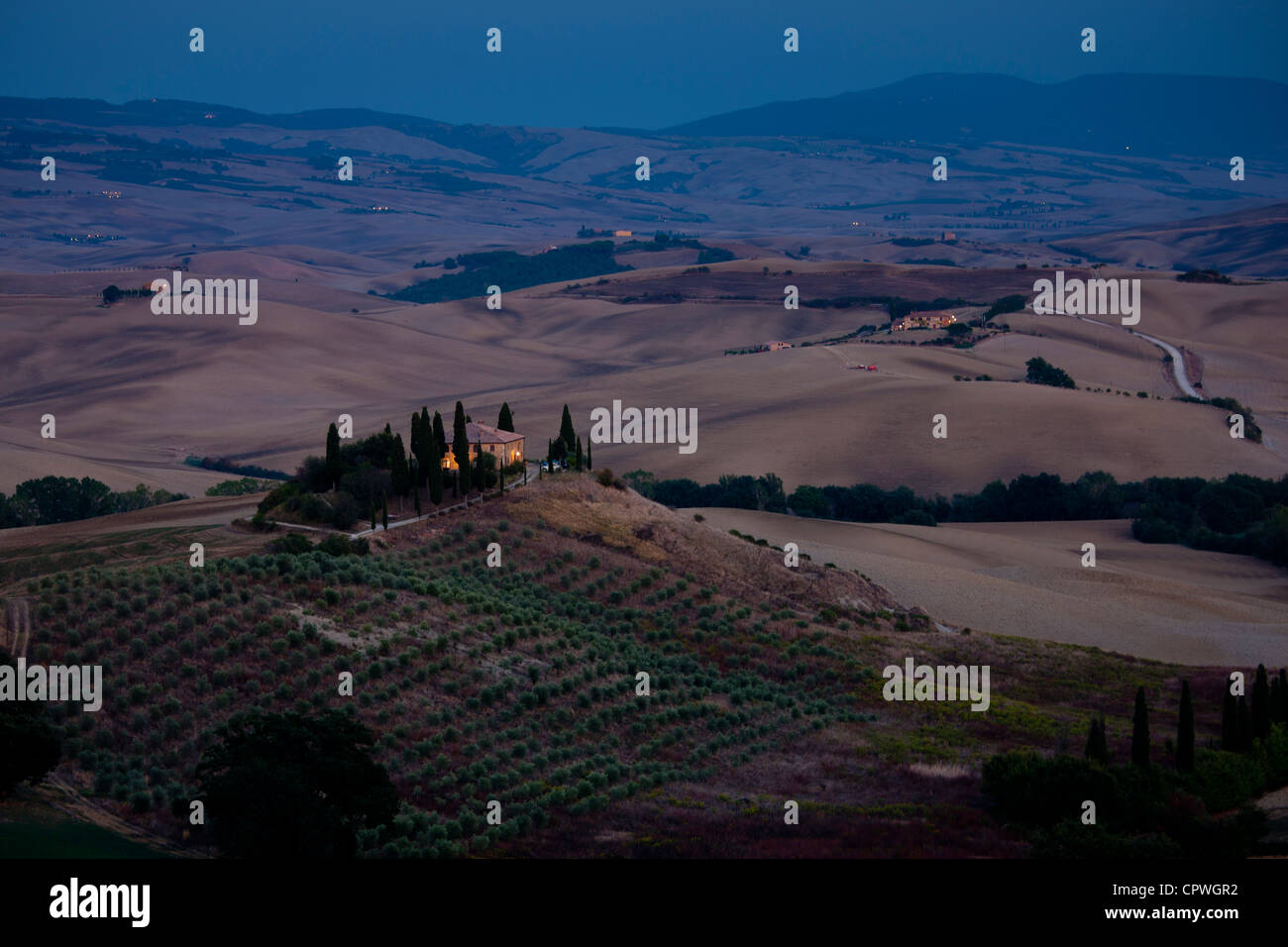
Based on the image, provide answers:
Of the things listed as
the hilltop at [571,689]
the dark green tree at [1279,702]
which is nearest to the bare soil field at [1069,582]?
the hilltop at [571,689]

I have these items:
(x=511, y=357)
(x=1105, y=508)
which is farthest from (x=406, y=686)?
(x=511, y=357)

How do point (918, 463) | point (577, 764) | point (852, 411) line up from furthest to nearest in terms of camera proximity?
point (852, 411) → point (918, 463) → point (577, 764)

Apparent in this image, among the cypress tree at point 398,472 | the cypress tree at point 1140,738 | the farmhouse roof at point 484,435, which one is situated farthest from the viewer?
the farmhouse roof at point 484,435

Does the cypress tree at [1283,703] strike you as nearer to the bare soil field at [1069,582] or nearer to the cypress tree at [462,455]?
the bare soil field at [1069,582]

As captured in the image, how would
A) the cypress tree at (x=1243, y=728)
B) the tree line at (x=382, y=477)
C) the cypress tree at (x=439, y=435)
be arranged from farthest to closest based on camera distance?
the cypress tree at (x=439, y=435) → the tree line at (x=382, y=477) → the cypress tree at (x=1243, y=728)

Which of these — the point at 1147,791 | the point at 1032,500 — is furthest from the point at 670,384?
the point at 1147,791

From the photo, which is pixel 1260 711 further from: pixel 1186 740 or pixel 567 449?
pixel 567 449

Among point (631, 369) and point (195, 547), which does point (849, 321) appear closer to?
point (631, 369)
